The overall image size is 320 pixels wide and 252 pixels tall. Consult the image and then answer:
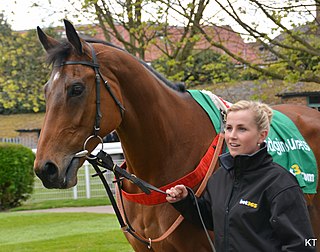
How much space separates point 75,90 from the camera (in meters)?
3.00

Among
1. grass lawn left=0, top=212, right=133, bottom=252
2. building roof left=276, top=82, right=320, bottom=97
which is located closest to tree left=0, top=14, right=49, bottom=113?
grass lawn left=0, top=212, right=133, bottom=252

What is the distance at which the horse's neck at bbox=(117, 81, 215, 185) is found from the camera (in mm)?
3346

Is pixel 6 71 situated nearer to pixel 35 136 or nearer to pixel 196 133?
pixel 35 136

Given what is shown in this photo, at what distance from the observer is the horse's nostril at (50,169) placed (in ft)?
9.29

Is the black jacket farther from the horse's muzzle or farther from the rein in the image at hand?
the horse's muzzle

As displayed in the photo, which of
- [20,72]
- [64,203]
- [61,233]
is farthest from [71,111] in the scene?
[20,72]

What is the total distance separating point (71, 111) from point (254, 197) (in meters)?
1.10

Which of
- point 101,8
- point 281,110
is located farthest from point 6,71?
point 281,110

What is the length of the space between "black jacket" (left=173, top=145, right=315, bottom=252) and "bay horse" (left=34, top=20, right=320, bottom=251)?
66 centimetres

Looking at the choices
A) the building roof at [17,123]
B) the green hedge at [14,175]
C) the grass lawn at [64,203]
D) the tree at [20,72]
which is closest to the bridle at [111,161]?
the grass lawn at [64,203]


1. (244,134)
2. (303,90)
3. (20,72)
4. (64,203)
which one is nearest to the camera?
(244,134)

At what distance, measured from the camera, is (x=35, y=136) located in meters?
30.9

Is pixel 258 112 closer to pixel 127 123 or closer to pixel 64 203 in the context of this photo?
pixel 127 123

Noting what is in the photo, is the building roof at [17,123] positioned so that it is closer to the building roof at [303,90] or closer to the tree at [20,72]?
the tree at [20,72]
